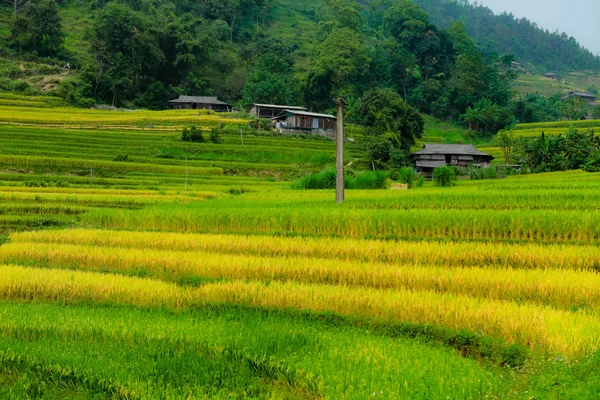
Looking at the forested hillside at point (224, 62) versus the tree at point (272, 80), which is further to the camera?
the tree at point (272, 80)

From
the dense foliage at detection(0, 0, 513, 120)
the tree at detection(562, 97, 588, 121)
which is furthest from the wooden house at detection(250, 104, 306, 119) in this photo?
the tree at detection(562, 97, 588, 121)

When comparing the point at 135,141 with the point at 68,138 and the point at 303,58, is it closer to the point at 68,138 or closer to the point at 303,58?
the point at 68,138

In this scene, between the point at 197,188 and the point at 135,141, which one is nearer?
the point at 197,188

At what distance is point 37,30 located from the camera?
60812 mm

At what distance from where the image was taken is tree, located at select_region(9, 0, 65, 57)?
60.7m

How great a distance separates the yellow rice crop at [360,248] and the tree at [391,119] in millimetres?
33045

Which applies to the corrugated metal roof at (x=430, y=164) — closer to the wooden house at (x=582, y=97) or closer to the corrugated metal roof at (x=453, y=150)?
the corrugated metal roof at (x=453, y=150)

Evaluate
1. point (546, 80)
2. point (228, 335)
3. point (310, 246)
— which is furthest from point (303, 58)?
point (228, 335)

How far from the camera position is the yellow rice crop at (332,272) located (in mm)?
7383

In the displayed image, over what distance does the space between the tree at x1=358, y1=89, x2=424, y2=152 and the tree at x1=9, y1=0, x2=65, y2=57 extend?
42.9m

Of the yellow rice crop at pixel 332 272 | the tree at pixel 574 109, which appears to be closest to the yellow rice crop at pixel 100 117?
the yellow rice crop at pixel 332 272

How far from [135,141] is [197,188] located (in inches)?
582

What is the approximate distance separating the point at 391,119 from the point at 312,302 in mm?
40041

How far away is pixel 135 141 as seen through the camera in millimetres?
38188
